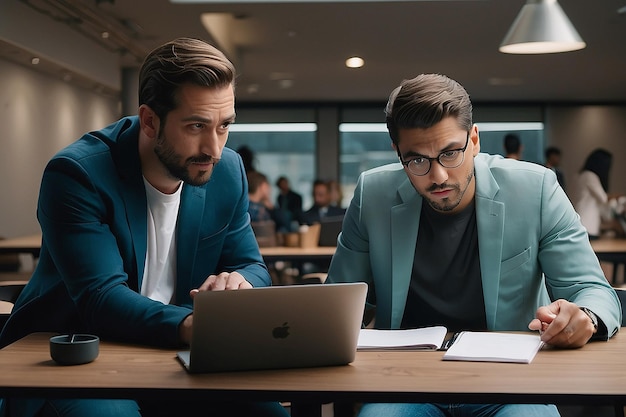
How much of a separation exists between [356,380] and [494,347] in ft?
1.30

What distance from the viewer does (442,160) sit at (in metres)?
2.11

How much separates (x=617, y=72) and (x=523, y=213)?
480 inches

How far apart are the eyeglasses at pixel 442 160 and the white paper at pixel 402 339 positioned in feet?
1.33

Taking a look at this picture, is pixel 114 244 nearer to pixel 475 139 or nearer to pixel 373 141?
pixel 475 139

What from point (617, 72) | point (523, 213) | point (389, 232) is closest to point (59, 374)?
point (389, 232)

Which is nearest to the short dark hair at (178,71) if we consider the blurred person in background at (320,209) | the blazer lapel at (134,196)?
the blazer lapel at (134,196)

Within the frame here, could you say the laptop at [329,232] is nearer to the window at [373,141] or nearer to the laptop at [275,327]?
the laptop at [275,327]

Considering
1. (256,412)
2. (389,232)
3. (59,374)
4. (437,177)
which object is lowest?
(256,412)

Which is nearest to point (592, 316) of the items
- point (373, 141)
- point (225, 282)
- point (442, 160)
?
point (442, 160)

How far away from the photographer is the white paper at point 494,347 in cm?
175

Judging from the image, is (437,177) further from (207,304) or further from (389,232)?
(207,304)

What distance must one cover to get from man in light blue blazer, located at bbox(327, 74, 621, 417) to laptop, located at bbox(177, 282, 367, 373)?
0.46m

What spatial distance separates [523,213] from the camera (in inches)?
86.7

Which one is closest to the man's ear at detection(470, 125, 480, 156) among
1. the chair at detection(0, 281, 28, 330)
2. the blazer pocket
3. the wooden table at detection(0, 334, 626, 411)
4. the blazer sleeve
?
the blazer pocket
